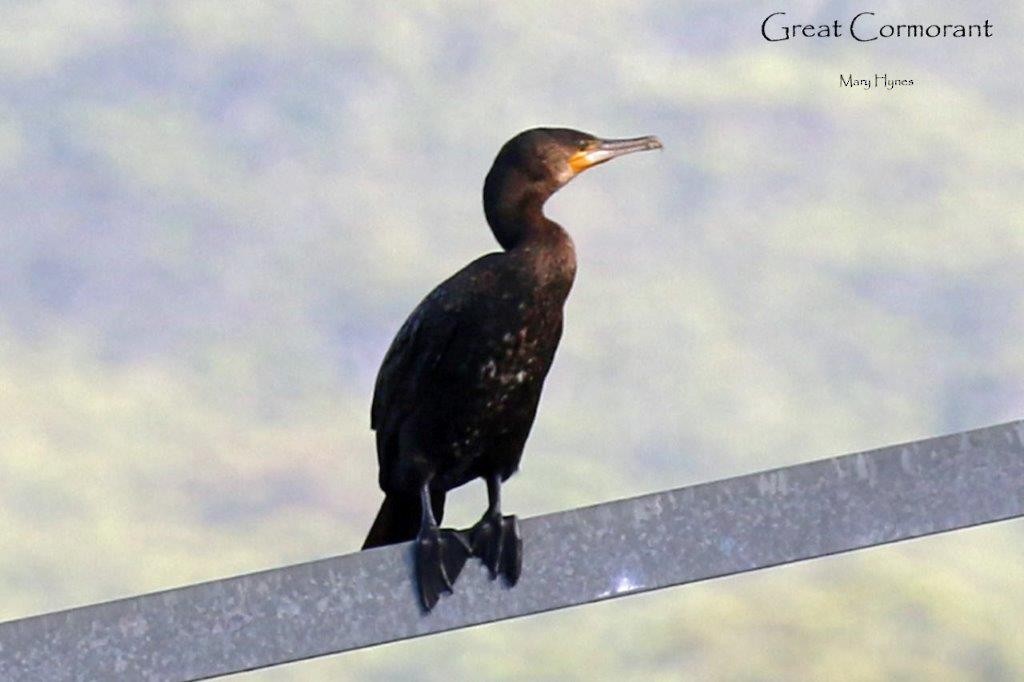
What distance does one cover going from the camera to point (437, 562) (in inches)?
138

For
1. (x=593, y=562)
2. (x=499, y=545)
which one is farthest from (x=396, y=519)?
(x=593, y=562)

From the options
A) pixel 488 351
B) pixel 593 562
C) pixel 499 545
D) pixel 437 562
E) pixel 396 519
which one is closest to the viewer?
pixel 593 562

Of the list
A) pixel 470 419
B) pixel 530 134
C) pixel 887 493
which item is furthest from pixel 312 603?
pixel 530 134

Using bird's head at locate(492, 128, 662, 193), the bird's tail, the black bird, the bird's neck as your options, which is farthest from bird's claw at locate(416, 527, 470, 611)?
bird's head at locate(492, 128, 662, 193)

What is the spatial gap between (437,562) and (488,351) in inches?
40.5

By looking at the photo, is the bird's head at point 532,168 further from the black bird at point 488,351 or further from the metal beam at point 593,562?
the metal beam at point 593,562

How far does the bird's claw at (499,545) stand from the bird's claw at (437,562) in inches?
1.5

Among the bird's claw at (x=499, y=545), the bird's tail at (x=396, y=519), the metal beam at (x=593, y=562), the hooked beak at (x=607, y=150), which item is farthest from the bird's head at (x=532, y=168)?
the metal beam at (x=593, y=562)

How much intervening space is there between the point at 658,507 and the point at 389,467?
1.51m

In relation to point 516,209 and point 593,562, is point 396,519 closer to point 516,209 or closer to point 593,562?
point 516,209

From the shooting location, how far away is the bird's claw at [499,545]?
344cm

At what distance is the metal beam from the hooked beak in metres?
1.50

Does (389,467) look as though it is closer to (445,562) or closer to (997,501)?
(445,562)

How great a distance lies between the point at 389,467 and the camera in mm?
4676
